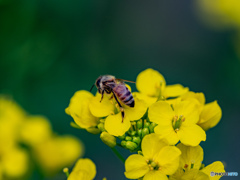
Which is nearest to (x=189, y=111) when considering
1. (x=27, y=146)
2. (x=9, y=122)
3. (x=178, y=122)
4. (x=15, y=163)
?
(x=178, y=122)

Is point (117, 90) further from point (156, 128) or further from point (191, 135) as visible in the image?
point (191, 135)

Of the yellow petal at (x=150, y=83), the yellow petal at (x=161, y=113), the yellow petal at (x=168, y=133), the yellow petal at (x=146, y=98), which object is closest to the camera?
the yellow petal at (x=168, y=133)

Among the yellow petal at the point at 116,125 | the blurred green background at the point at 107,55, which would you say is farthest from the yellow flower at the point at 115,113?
the blurred green background at the point at 107,55

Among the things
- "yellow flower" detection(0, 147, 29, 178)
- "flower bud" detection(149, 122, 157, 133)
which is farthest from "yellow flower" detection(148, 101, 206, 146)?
"yellow flower" detection(0, 147, 29, 178)

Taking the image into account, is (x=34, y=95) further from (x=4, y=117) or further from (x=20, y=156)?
(x=20, y=156)

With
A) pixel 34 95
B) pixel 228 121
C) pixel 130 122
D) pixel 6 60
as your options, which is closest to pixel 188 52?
pixel 228 121

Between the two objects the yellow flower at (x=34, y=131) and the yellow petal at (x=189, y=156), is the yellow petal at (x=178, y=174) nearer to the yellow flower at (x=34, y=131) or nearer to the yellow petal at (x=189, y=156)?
the yellow petal at (x=189, y=156)
